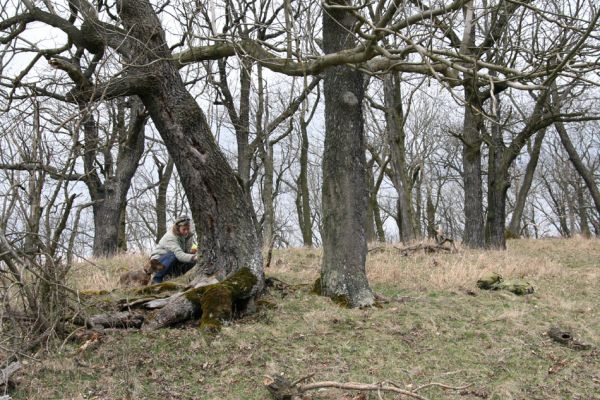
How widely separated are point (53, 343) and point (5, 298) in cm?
67

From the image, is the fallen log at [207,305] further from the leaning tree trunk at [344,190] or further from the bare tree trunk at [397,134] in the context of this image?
the bare tree trunk at [397,134]

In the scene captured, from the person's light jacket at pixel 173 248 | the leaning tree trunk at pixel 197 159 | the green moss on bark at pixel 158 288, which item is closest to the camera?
the leaning tree trunk at pixel 197 159

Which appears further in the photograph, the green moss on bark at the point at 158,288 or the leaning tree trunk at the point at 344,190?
the green moss on bark at the point at 158,288

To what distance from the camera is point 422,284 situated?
7887mm

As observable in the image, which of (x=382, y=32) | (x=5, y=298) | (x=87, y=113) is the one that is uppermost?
(x=382, y=32)

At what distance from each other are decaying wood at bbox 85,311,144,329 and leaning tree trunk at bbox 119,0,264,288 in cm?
123

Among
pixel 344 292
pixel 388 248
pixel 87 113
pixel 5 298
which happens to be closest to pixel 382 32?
pixel 87 113

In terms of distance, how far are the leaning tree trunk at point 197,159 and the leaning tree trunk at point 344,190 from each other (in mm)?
979

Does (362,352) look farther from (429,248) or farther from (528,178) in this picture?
(528,178)

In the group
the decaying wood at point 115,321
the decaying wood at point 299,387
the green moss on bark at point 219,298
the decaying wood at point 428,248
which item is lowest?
the decaying wood at point 299,387

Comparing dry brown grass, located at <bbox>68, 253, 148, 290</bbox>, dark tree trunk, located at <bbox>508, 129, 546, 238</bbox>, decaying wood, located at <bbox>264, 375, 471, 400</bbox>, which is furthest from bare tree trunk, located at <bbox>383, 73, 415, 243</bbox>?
decaying wood, located at <bbox>264, 375, 471, 400</bbox>

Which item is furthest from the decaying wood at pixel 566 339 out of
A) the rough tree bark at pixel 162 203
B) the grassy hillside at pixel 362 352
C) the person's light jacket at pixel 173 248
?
the rough tree bark at pixel 162 203

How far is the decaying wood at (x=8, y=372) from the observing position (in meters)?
4.42

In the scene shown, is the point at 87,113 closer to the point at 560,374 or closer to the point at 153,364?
the point at 153,364
